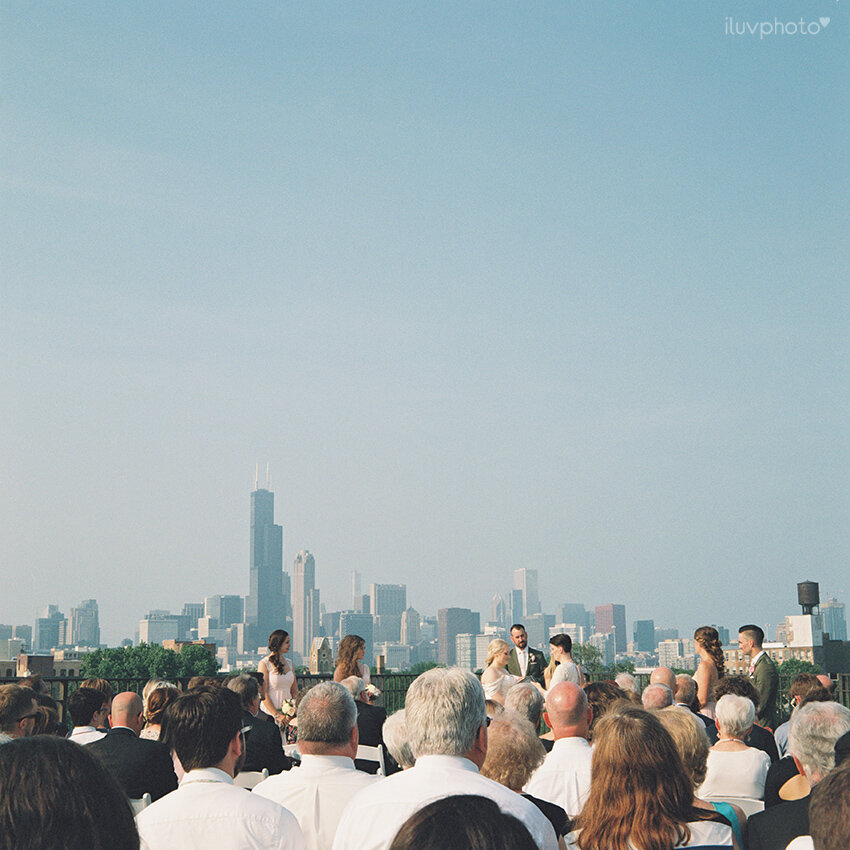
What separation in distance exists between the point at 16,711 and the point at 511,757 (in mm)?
3359

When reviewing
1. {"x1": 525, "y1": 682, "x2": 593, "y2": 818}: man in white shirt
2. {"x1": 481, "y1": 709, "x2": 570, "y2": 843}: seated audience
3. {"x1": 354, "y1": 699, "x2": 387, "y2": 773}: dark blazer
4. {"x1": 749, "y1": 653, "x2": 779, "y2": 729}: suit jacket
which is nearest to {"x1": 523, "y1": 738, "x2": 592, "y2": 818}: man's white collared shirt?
{"x1": 525, "y1": 682, "x2": 593, "y2": 818}: man in white shirt

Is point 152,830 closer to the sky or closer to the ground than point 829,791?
closer to the ground

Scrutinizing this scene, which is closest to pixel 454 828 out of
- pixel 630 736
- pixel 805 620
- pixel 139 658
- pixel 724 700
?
pixel 630 736

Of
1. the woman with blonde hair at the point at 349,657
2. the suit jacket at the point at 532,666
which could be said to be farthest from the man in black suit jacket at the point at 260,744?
the suit jacket at the point at 532,666

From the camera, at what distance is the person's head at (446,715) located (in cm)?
388

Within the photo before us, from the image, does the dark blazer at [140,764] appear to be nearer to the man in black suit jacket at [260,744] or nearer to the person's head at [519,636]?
the man in black suit jacket at [260,744]

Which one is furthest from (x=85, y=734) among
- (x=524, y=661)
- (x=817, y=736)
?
(x=524, y=661)

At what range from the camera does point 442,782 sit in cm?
372

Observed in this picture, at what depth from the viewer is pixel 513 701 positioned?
22.9 feet

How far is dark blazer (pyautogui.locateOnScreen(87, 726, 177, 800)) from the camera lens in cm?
591

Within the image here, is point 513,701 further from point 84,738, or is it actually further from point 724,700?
point 84,738

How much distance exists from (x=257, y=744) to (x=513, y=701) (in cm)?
199

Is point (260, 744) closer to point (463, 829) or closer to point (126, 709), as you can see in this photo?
point (126, 709)

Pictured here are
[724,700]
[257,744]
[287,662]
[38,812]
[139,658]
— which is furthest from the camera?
[139,658]
